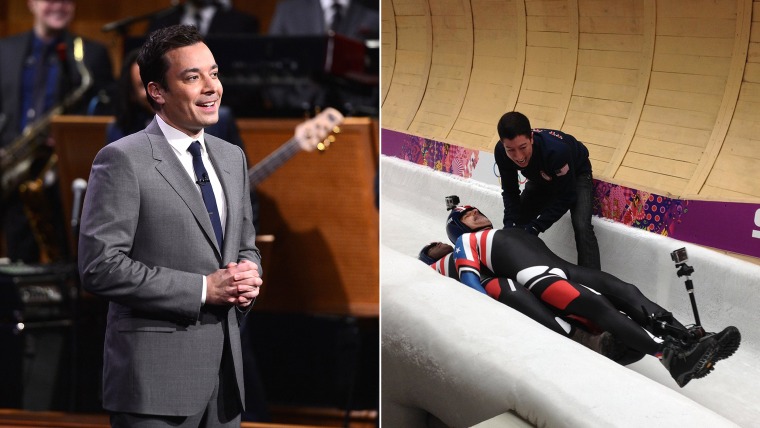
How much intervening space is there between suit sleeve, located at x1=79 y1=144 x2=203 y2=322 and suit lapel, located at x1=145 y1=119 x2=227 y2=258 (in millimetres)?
67

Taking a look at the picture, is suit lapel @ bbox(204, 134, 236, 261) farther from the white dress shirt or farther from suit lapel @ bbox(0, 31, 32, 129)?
suit lapel @ bbox(0, 31, 32, 129)

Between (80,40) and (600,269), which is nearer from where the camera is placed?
(600,269)

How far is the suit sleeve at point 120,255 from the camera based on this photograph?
187 cm

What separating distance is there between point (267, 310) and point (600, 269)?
6.07 feet

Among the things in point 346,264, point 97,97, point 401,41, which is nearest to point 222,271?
point 401,41

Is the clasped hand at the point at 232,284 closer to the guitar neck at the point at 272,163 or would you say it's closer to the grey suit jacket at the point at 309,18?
the guitar neck at the point at 272,163

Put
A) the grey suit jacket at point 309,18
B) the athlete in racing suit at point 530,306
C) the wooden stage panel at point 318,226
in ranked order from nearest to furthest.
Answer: the athlete in racing suit at point 530,306 < the wooden stage panel at point 318,226 < the grey suit jacket at point 309,18

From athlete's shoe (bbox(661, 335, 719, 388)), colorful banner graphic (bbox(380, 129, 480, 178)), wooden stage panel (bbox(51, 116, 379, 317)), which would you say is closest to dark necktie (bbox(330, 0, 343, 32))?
wooden stage panel (bbox(51, 116, 379, 317))

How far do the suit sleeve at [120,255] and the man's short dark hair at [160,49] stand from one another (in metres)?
0.18

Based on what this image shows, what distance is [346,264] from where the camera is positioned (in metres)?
3.76

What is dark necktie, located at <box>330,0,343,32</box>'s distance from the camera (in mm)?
3889

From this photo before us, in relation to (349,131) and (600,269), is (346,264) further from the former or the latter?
(600,269)

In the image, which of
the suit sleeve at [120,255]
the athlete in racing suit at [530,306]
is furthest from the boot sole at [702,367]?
the suit sleeve at [120,255]

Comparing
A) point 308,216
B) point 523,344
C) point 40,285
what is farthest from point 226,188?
point 40,285
